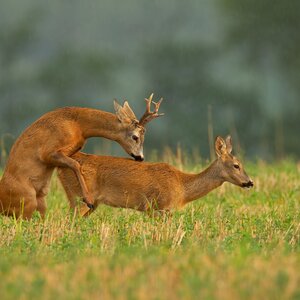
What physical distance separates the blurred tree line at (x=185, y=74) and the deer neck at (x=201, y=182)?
2228cm

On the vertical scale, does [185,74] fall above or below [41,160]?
above

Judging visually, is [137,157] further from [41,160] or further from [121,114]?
[41,160]

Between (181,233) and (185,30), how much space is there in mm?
35336

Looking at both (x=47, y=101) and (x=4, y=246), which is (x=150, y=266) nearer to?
(x=4, y=246)

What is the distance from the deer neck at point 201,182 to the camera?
12.9 m

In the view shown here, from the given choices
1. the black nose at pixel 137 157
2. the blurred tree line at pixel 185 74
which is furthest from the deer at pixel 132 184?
the blurred tree line at pixel 185 74

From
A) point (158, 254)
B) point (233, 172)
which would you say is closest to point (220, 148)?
point (233, 172)

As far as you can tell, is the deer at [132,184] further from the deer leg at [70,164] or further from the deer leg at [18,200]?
the deer leg at [18,200]

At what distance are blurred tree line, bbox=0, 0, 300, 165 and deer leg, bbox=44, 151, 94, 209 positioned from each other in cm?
2391

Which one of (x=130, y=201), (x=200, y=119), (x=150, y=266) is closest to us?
(x=150, y=266)

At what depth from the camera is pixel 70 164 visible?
11.8m

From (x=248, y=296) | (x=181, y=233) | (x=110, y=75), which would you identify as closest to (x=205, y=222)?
(x=181, y=233)

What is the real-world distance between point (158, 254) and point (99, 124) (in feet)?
13.2

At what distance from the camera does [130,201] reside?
12.5 metres
